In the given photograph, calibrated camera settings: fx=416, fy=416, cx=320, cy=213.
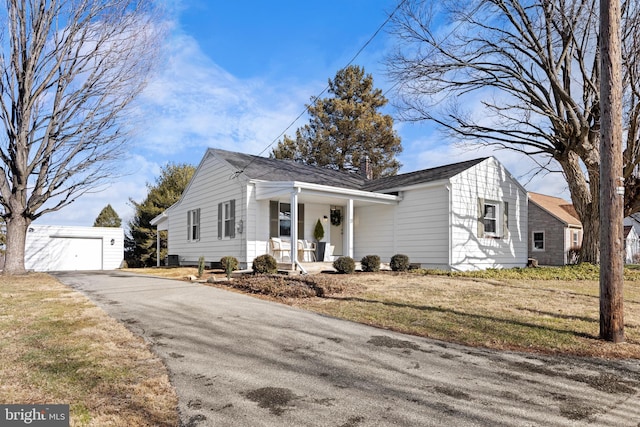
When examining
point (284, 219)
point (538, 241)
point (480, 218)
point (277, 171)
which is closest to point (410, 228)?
point (480, 218)

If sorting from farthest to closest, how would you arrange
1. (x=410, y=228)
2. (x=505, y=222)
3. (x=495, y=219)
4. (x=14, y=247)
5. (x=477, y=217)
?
(x=505, y=222)
(x=495, y=219)
(x=410, y=228)
(x=14, y=247)
(x=477, y=217)

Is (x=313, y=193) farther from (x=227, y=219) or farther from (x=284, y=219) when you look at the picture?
(x=227, y=219)

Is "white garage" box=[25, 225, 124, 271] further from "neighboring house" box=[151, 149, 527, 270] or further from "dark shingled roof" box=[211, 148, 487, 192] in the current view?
"dark shingled roof" box=[211, 148, 487, 192]

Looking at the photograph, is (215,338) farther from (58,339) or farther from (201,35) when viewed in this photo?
(201,35)

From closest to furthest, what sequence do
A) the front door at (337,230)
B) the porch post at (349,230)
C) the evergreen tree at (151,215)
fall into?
the porch post at (349,230), the front door at (337,230), the evergreen tree at (151,215)

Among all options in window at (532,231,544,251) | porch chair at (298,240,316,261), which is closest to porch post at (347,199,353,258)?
porch chair at (298,240,316,261)

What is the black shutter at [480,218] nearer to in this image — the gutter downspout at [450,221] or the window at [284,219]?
the gutter downspout at [450,221]

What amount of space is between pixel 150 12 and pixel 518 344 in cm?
1780

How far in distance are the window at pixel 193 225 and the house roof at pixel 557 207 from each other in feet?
69.7

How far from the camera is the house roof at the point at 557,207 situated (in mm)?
26656

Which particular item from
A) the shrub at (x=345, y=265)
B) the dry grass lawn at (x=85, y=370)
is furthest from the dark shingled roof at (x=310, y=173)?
the dry grass lawn at (x=85, y=370)

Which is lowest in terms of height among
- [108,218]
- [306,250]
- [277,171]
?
[306,250]

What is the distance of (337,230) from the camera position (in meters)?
17.2

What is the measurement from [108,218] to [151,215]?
7774 millimetres
